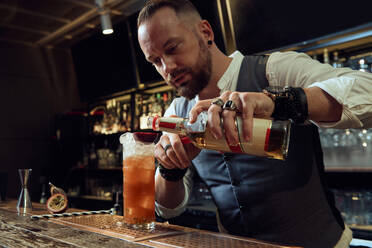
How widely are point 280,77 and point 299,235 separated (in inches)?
24.5

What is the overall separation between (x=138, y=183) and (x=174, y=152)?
147 millimetres

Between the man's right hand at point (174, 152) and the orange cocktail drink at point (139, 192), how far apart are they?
0.16 ft

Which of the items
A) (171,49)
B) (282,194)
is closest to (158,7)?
(171,49)

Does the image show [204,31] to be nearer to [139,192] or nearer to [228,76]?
[228,76]

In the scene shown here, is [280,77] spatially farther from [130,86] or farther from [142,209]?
[130,86]

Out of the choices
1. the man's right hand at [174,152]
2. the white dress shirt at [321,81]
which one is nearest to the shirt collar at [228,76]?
the white dress shirt at [321,81]

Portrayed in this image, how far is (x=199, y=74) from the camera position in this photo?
144 centimetres

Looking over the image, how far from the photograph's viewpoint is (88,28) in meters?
4.50

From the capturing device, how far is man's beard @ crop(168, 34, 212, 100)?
1.42m

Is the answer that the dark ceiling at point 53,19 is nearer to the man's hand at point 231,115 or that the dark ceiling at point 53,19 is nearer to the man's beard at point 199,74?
the man's beard at point 199,74

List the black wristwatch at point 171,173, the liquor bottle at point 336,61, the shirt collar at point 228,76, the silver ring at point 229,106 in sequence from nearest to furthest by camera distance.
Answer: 1. the silver ring at point 229,106
2. the black wristwatch at point 171,173
3. the shirt collar at point 228,76
4. the liquor bottle at point 336,61

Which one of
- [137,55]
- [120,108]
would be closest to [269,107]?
[137,55]

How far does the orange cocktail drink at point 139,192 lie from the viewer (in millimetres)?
1021

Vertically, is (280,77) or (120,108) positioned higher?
(120,108)
